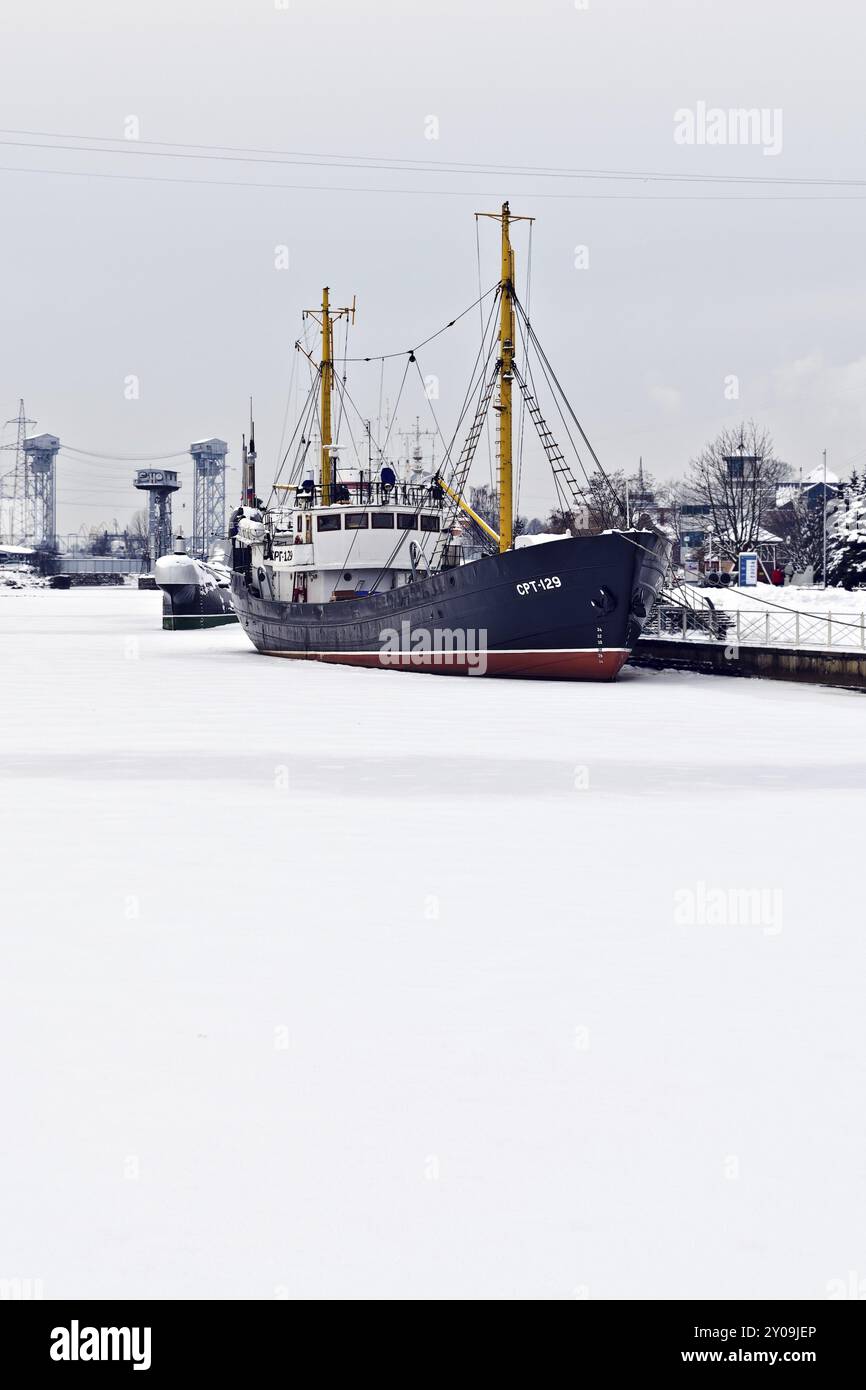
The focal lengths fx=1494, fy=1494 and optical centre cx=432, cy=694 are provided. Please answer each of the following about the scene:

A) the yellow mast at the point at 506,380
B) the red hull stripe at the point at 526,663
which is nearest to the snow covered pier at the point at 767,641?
the red hull stripe at the point at 526,663

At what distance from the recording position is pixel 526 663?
3981 cm

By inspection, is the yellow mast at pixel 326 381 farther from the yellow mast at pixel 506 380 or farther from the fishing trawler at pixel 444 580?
the yellow mast at pixel 506 380

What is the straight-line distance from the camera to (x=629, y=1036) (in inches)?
294

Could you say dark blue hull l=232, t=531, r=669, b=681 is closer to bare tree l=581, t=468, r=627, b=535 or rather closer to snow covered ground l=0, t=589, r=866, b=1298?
snow covered ground l=0, t=589, r=866, b=1298

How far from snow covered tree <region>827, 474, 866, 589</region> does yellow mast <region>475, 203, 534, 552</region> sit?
109 feet

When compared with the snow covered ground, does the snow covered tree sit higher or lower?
higher

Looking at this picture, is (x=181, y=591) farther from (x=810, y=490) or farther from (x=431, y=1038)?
(x=810, y=490)

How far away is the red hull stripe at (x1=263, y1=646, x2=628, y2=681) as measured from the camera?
38812 millimetres

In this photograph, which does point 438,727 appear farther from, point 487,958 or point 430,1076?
point 430,1076

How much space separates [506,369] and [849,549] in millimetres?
34800

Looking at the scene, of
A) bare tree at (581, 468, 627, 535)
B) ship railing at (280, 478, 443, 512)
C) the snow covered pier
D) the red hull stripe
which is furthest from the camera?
bare tree at (581, 468, 627, 535)

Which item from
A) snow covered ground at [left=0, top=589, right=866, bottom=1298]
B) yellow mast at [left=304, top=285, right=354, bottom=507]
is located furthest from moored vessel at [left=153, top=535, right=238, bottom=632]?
snow covered ground at [left=0, top=589, right=866, bottom=1298]
